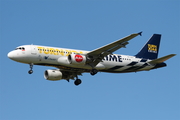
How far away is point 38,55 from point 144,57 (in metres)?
15.7

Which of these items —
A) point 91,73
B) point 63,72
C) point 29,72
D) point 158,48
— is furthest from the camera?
point 158,48

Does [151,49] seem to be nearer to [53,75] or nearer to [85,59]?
[85,59]

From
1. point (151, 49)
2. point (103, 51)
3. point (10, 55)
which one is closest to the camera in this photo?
point (10, 55)

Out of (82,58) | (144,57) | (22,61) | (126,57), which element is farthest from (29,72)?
(144,57)

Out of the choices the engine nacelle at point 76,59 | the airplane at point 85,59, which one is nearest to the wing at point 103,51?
the airplane at point 85,59

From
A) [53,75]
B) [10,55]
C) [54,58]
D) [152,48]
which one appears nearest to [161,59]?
[152,48]

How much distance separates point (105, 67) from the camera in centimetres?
4631

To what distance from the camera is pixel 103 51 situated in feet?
144

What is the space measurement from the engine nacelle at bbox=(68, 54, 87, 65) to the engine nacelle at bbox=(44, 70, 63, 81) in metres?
5.37

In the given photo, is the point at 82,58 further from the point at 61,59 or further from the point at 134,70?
the point at 134,70

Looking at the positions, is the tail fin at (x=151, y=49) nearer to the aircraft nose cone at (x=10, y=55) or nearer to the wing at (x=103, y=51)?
the wing at (x=103, y=51)

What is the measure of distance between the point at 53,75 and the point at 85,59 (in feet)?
19.7

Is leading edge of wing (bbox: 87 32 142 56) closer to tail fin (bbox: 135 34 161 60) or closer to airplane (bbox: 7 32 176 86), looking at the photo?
airplane (bbox: 7 32 176 86)

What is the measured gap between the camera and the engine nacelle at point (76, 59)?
42844mm
